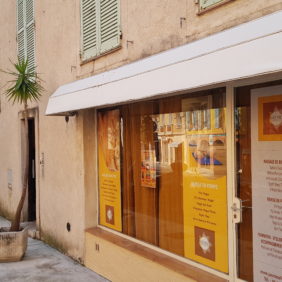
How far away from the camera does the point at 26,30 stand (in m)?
9.98

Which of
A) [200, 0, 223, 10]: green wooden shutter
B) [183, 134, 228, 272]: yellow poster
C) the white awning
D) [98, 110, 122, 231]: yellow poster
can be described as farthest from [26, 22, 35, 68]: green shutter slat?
[200, 0, 223, 10]: green wooden shutter

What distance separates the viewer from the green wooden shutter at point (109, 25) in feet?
20.8

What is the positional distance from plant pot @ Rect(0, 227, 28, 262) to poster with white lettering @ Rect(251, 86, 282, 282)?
4.59 meters

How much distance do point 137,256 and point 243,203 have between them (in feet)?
6.24

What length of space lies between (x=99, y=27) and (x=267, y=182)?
12.6ft

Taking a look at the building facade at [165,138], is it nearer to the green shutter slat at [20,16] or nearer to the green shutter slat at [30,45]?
the green shutter slat at [30,45]

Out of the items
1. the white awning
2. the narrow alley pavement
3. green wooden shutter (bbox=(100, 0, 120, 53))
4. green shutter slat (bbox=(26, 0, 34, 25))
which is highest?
green shutter slat (bbox=(26, 0, 34, 25))

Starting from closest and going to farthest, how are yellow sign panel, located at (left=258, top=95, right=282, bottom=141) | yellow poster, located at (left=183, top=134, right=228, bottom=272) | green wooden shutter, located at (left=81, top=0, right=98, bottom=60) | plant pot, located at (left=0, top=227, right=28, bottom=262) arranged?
yellow sign panel, located at (left=258, top=95, right=282, bottom=141) < yellow poster, located at (left=183, top=134, right=228, bottom=272) < green wooden shutter, located at (left=81, top=0, right=98, bottom=60) < plant pot, located at (left=0, top=227, right=28, bottom=262)

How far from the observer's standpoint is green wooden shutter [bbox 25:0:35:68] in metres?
9.60

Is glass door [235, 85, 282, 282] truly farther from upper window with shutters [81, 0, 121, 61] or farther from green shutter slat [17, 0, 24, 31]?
green shutter slat [17, 0, 24, 31]

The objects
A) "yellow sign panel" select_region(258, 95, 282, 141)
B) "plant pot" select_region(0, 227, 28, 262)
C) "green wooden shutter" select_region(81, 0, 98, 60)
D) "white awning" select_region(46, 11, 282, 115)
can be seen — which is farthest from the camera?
"plant pot" select_region(0, 227, 28, 262)

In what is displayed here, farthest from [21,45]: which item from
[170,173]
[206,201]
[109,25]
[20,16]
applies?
[206,201]

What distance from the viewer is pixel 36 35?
9359mm

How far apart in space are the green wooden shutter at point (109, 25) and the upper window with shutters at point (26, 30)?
3.29 meters
